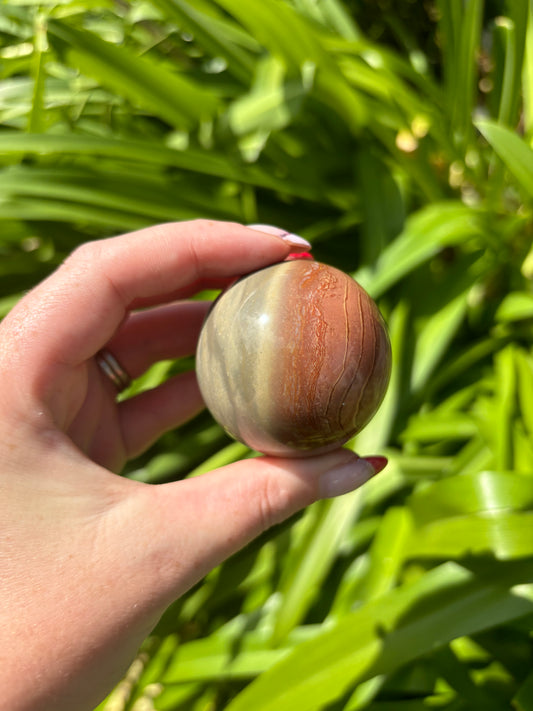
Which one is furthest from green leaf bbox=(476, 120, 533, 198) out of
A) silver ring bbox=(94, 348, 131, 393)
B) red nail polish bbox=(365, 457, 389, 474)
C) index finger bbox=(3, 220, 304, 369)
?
silver ring bbox=(94, 348, 131, 393)

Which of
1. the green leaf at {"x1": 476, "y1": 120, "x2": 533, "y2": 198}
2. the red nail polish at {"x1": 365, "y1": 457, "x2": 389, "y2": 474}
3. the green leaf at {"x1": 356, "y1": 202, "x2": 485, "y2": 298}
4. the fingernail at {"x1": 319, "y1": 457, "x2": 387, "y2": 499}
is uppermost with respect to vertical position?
the green leaf at {"x1": 476, "y1": 120, "x2": 533, "y2": 198}

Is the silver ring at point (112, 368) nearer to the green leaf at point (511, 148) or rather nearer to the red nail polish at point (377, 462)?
the red nail polish at point (377, 462)

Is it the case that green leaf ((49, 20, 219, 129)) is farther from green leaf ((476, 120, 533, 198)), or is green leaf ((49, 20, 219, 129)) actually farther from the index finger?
green leaf ((476, 120, 533, 198))

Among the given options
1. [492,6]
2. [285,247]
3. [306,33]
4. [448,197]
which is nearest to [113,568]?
[285,247]

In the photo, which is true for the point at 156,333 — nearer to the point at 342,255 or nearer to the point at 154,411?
the point at 154,411

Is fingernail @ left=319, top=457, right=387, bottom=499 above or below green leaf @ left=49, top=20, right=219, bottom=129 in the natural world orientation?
below

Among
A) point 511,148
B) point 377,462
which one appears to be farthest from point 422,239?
point 377,462

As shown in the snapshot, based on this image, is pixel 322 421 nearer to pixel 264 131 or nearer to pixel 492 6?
pixel 264 131
